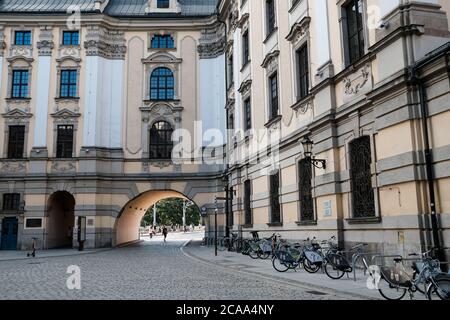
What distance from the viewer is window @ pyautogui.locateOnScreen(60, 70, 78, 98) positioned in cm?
3312

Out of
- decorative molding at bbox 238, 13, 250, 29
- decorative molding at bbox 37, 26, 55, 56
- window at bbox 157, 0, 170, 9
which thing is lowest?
decorative molding at bbox 238, 13, 250, 29

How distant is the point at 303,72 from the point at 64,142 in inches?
803

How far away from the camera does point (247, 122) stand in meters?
25.6

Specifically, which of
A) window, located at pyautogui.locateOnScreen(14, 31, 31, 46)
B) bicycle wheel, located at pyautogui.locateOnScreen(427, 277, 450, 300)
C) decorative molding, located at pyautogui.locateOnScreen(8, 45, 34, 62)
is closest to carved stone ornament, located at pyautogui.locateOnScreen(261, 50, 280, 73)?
bicycle wheel, located at pyautogui.locateOnScreen(427, 277, 450, 300)

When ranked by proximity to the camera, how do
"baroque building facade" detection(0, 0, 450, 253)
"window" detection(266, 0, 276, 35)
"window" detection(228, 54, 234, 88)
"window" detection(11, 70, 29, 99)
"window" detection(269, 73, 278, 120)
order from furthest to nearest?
"window" detection(11, 70, 29, 99) < "window" detection(228, 54, 234, 88) < "window" detection(266, 0, 276, 35) < "window" detection(269, 73, 278, 120) < "baroque building facade" detection(0, 0, 450, 253)

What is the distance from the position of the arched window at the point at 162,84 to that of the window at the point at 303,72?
17.2 meters

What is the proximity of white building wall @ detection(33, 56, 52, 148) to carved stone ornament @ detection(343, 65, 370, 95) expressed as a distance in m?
24.2

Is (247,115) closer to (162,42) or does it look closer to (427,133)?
(162,42)

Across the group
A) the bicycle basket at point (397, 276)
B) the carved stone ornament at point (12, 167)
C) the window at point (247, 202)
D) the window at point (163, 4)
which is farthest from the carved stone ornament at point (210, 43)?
the bicycle basket at point (397, 276)

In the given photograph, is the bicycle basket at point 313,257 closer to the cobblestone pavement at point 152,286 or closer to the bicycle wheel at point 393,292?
the cobblestone pavement at point 152,286

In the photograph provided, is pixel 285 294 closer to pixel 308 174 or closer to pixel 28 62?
pixel 308 174

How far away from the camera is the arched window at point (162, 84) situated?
3409 centimetres

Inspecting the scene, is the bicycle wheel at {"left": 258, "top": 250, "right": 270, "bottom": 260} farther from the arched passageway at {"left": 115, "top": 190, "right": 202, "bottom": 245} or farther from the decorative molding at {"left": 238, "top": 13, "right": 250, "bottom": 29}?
the arched passageway at {"left": 115, "top": 190, "right": 202, "bottom": 245}

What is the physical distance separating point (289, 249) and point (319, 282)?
3.21 metres
